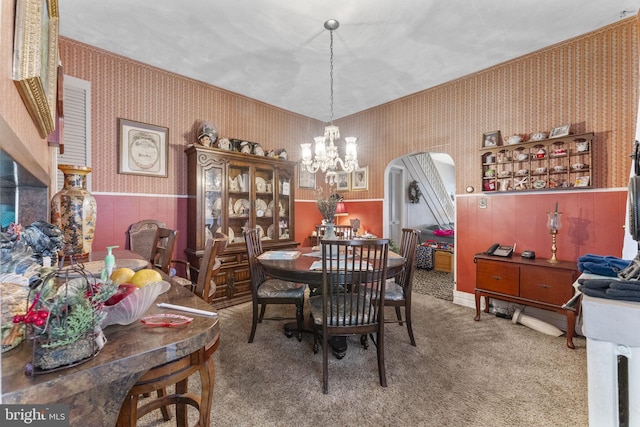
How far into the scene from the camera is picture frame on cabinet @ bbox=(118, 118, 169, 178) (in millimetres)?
3064

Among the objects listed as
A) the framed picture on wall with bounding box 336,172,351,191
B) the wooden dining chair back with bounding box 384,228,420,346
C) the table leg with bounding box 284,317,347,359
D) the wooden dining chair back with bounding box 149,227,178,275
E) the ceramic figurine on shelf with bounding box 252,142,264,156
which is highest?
the ceramic figurine on shelf with bounding box 252,142,264,156

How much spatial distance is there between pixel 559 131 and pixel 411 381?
2773 millimetres

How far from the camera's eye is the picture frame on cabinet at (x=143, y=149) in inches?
121

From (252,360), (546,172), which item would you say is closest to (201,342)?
(252,360)

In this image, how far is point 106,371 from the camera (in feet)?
2.09

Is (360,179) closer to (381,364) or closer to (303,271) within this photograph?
(303,271)

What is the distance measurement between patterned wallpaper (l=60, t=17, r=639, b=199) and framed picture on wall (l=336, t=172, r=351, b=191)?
0.79 meters

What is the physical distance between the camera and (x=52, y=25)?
1.38 metres

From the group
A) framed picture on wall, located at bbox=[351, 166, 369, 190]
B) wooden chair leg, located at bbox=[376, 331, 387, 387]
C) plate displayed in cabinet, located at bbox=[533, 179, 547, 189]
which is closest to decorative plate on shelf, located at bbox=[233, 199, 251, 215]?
framed picture on wall, located at bbox=[351, 166, 369, 190]

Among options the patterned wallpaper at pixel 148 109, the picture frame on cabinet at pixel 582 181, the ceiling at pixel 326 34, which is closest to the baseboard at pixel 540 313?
the picture frame on cabinet at pixel 582 181

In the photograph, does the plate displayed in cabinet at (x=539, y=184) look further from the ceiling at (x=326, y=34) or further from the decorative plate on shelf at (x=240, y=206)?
the decorative plate on shelf at (x=240, y=206)

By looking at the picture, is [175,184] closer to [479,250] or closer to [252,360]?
[252,360]

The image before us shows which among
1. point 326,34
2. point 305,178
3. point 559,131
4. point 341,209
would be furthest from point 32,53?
point 341,209

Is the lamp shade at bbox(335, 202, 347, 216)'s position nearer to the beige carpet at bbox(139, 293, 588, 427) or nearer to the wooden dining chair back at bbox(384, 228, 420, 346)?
the wooden dining chair back at bbox(384, 228, 420, 346)
